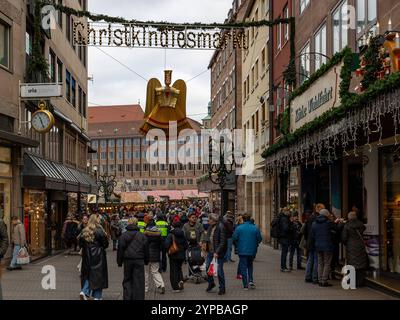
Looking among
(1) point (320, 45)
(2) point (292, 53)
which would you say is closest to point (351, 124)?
(1) point (320, 45)

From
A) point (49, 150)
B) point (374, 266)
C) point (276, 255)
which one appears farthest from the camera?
point (49, 150)

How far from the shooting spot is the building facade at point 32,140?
21.2 m

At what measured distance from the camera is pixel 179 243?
1532 centimetres

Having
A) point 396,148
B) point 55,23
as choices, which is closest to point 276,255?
point 396,148

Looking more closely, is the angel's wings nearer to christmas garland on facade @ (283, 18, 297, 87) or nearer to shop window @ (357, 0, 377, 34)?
christmas garland on facade @ (283, 18, 297, 87)

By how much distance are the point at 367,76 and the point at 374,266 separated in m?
5.52

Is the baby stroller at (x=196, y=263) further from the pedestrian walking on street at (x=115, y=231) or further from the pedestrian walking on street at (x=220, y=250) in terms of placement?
the pedestrian walking on street at (x=115, y=231)

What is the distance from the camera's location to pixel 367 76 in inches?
468

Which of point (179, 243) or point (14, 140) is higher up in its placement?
point (14, 140)

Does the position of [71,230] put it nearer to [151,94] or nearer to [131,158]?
[151,94]

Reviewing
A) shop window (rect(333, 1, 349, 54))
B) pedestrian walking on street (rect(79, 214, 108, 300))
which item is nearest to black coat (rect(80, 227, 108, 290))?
pedestrian walking on street (rect(79, 214, 108, 300))

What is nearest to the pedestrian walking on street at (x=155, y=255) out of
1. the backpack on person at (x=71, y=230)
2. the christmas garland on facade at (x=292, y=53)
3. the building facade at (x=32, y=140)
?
the building facade at (x=32, y=140)

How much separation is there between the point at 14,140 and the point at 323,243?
374 inches
